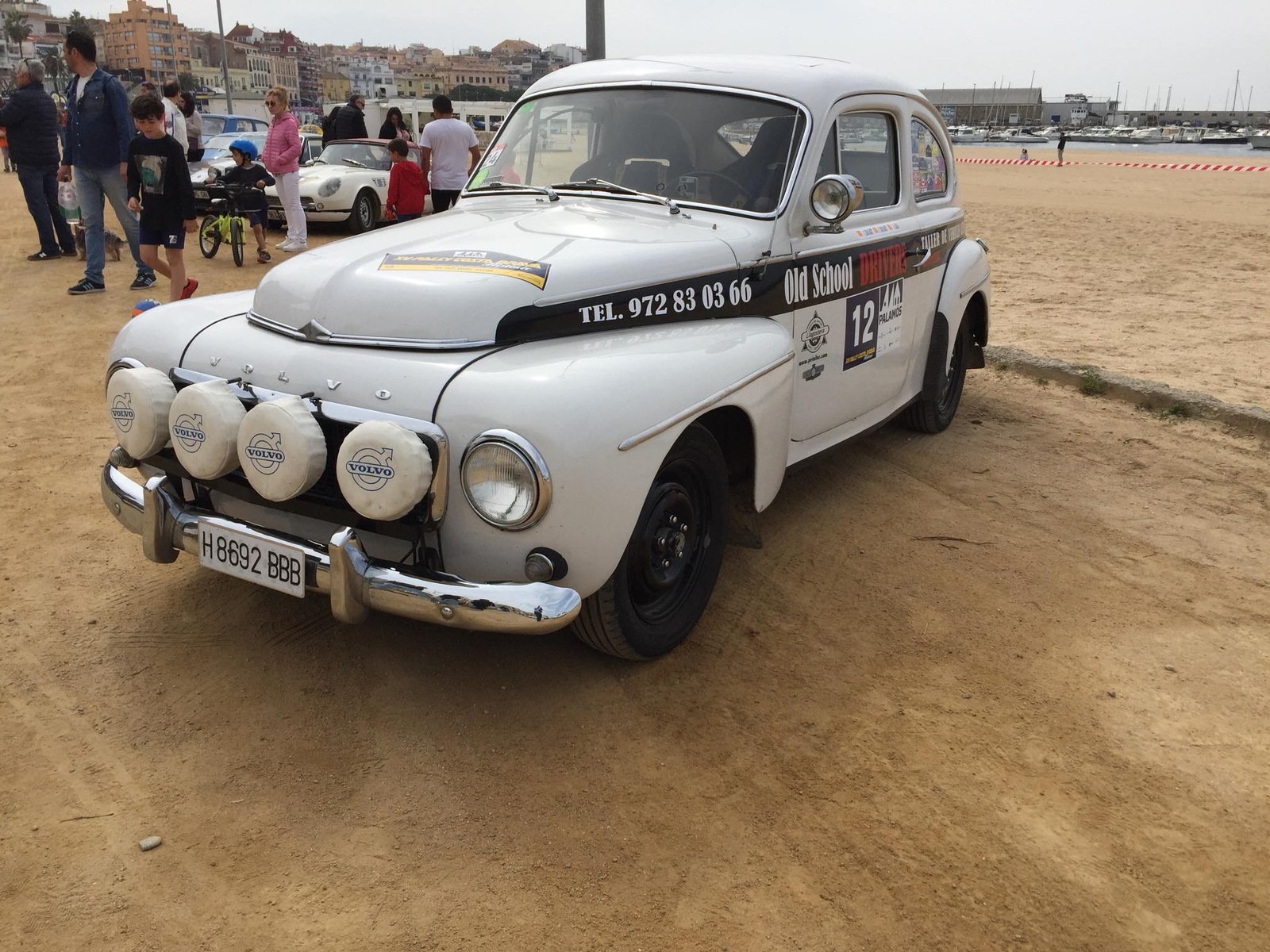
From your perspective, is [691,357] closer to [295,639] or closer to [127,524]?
[295,639]

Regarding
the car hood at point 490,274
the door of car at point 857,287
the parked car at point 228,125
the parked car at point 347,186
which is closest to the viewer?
the car hood at point 490,274

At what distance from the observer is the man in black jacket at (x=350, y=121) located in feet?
47.5

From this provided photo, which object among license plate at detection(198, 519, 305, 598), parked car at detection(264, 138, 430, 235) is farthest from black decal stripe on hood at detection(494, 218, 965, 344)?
parked car at detection(264, 138, 430, 235)

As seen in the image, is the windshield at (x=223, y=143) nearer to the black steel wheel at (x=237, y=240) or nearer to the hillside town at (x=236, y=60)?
the black steel wheel at (x=237, y=240)

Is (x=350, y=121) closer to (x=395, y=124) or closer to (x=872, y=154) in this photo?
(x=395, y=124)

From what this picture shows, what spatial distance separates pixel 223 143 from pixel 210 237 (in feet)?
20.3

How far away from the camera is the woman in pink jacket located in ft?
34.1

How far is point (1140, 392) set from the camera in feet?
21.1

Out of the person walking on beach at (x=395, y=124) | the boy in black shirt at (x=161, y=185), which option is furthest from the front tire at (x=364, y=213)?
the boy in black shirt at (x=161, y=185)

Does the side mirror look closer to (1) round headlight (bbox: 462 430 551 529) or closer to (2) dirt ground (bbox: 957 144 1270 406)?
(1) round headlight (bbox: 462 430 551 529)

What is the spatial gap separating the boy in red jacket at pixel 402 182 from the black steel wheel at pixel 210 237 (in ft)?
10.6

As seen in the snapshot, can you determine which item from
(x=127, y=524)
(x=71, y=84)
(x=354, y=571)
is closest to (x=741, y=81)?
(x=354, y=571)

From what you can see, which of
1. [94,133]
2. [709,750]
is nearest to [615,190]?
[709,750]

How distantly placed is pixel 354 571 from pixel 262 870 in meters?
0.78
